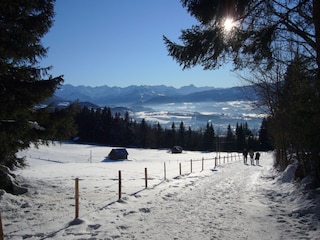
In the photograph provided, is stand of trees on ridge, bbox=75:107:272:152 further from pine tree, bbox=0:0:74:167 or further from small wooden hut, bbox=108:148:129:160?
pine tree, bbox=0:0:74:167

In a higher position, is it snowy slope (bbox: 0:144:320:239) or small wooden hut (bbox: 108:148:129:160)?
snowy slope (bbox: 0:144:320:239)

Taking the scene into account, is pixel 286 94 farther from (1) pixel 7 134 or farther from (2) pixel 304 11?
(1) pixel 7 134

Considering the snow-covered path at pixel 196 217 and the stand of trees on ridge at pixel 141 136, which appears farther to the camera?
the stand of trees on ridge at pixel 141 136

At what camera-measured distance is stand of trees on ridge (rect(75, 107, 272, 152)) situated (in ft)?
352

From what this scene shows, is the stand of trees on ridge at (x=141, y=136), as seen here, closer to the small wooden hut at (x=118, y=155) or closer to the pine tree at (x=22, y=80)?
the small wooden hut at (x=118, y=155)

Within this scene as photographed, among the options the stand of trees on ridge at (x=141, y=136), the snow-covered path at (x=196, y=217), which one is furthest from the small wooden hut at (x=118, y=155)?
the snow-covered path at (x=196, y=217)

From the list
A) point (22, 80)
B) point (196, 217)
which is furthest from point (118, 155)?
point (196, 217)

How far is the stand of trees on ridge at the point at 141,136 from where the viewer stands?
4222 inches

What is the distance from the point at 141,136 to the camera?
116 meters

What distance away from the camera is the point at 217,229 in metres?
7.80

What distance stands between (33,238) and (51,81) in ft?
17.4

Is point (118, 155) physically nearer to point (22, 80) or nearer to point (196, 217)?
point (22, 80)

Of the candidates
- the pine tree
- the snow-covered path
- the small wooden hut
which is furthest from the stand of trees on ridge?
the pine tree

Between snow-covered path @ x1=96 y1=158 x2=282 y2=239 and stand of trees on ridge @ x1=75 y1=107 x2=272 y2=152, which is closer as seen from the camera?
snow-covered path @ x1=96 y1=158 x2=282 y2=239
